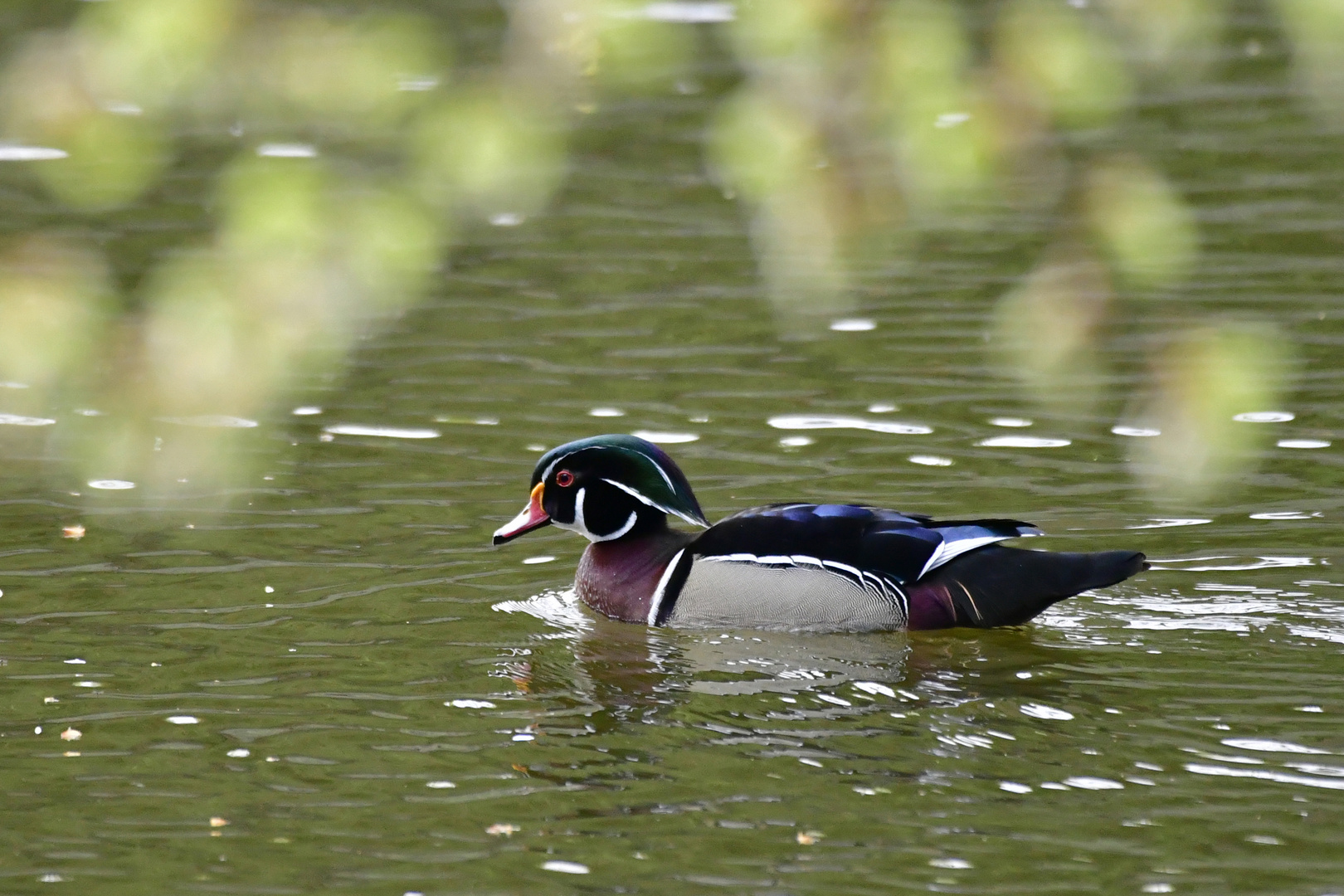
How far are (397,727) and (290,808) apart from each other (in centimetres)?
85

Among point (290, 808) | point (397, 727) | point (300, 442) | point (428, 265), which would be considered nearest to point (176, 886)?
point (290, 808)

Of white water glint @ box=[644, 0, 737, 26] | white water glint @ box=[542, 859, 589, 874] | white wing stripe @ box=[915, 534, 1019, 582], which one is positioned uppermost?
white water glint @ box=[644, 0, 737, 26]

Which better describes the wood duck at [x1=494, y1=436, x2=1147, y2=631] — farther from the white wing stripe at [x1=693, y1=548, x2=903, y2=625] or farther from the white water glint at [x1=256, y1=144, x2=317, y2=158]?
the white water glint at [x1=256, y1=144, x2=317, y2=158]

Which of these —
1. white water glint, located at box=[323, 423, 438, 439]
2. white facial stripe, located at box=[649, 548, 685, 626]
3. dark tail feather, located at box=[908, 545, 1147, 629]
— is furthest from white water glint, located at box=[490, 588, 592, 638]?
white water glint, located at box=[323, 423, 438, 439]

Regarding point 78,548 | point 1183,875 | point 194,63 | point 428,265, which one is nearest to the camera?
point 194,63

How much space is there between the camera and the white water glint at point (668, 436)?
1162 centimetres

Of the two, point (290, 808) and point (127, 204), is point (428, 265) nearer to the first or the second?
point (290, 808)

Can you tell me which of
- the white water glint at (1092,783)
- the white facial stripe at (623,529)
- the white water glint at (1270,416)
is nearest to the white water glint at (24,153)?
the white facial stripe at (623,529)

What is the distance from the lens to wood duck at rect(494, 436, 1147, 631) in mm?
8766

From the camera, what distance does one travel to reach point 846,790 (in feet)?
22.9

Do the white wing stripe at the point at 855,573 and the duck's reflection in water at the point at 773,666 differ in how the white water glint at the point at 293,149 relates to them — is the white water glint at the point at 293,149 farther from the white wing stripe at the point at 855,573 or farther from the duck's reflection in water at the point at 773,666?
the white wing stripe at the point at 855,573

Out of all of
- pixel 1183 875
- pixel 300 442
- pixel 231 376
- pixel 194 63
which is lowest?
pixel 1183 875

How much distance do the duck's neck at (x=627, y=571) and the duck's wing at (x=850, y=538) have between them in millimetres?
353

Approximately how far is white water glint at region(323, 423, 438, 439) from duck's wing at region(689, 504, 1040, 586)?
325 centimetres
